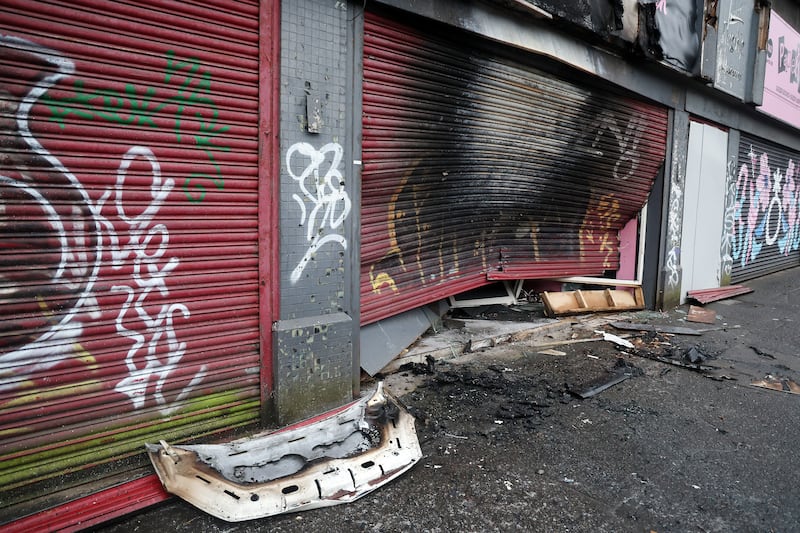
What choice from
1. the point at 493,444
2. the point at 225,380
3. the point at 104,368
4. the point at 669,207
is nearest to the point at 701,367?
the point at 493,444

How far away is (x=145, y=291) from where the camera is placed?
3061 millimetres

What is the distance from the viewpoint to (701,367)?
5309 millimetres

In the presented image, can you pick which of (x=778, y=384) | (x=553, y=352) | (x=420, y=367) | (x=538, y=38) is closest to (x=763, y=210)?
(x=778, y=384)

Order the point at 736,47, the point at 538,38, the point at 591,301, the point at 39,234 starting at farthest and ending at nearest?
the point at 736,47 → the point at 591,301 → the point at 538,38 → the point at 39,234

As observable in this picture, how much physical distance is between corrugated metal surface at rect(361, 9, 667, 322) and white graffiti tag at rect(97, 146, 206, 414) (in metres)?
1.93

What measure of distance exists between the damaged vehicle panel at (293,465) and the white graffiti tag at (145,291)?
43 cm

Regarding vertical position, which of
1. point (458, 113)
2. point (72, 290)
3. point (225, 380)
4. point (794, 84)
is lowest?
point (225, 380)

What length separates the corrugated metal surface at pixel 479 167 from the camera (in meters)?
4.67

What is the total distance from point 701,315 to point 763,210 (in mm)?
5305

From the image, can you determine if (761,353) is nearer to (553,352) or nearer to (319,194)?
(553,352)

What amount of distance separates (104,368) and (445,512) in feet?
7.25

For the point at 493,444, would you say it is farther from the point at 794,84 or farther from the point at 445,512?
the point at 794,84

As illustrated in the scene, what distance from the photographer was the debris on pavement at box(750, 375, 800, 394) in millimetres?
4744

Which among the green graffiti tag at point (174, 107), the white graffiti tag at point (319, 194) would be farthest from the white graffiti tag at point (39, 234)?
the white graffiti tag at point (319, 194)
